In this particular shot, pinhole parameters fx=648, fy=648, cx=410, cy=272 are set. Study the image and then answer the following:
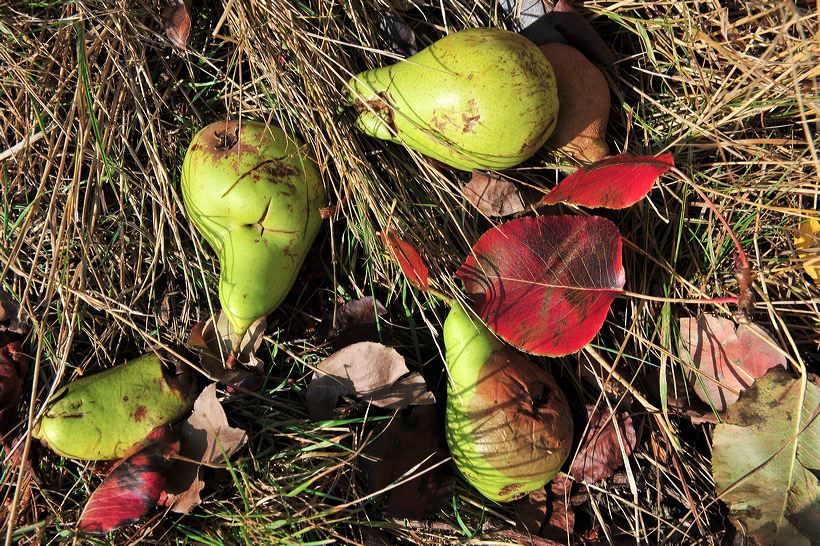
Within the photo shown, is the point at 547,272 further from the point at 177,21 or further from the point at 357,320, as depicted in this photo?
the point at 177,21

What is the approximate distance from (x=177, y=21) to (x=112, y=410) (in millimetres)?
1042

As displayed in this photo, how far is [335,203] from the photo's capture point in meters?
1.82

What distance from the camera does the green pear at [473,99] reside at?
1.46 metres

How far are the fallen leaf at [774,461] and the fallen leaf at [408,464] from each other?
723 millimetres

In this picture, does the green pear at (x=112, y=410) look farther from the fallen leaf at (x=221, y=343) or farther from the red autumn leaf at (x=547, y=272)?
the red autumn leaf at (x=547, y=272)

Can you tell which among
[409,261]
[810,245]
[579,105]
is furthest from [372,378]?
[810,245]

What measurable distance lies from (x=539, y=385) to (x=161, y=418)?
3.16 ft

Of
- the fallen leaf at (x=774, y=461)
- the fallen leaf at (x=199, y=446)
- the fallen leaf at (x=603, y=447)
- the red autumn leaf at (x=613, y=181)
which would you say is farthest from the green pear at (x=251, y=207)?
the fallen leaf at (x=774, y=461)

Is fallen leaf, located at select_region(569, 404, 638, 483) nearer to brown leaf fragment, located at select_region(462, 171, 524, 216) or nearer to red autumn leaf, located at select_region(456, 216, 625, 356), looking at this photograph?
red autumn leaf, located at select_region(456, 216, 625, 356)

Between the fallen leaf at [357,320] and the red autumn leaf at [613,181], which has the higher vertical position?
the red autumn leaf at [613,181]

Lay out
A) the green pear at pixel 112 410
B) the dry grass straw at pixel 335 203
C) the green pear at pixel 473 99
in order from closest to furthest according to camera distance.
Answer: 1. the green pear at pixel 473 99
2. the green pear at pixel 112 410
3. the dry grass straw at pixel 335 203

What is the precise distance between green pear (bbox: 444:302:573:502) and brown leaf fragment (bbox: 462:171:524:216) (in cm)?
29

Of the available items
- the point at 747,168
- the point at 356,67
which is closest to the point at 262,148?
the point at 356,67

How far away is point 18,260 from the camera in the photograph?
5.84 ft
